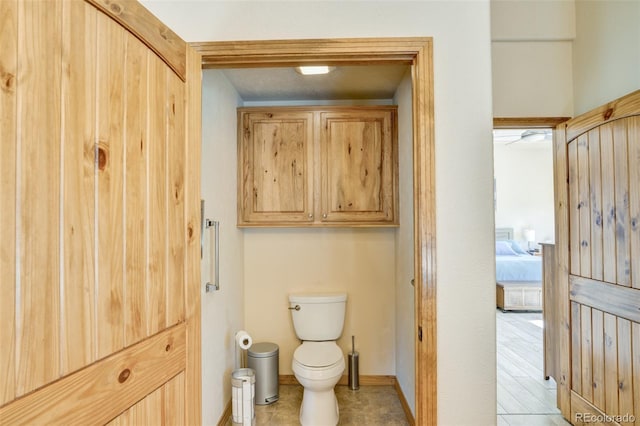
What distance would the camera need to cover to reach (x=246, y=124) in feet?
9.21

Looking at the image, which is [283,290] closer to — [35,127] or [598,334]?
[598,334]

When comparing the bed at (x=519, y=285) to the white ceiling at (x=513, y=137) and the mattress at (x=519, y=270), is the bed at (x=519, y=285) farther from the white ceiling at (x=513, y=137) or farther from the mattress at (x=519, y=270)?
the white ceiling at (x=513, y=137)

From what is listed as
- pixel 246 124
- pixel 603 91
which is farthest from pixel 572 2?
pixel 246 124

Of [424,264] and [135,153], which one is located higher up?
[135,153]

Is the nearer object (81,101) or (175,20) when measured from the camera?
(81,101)

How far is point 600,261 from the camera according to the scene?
202 cm

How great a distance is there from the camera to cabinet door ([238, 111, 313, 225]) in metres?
2.80

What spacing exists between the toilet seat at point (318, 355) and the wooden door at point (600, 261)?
5.03ft

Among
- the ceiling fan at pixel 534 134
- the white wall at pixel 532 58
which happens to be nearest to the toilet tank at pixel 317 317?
the white wall at pixel 532 58

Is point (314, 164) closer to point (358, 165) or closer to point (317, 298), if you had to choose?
point (358, 165)

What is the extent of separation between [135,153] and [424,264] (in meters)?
1.13

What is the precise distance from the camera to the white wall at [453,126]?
4.61 feet

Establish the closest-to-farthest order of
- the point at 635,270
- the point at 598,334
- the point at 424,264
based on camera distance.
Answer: the point at 424,264
the point at 635,270
the point at 598,334

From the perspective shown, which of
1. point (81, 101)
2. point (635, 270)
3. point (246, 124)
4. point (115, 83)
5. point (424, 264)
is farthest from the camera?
point (246, 124)
